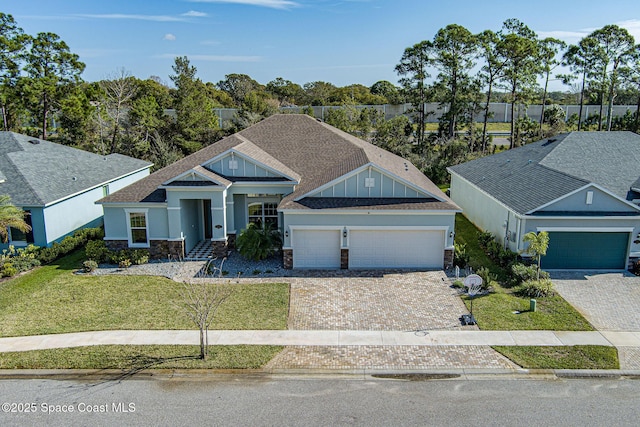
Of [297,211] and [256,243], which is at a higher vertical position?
[297,211]

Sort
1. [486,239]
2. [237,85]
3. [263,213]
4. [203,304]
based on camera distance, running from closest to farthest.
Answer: [203,304] → [486,239] → [263,213] → [237,85]

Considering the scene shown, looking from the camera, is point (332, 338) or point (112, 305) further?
point (112, 305)

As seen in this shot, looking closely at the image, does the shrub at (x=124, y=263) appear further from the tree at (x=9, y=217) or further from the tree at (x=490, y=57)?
the tree at (x=490, y=57)

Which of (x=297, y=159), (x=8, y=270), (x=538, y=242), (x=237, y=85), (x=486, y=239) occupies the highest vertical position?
(x=237, y=85)

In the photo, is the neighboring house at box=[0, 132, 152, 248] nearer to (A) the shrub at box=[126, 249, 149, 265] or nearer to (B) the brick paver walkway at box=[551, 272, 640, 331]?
(A) the shrub at box=[126, 249, 149, 265]

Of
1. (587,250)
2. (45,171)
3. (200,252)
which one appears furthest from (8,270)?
(587,250)

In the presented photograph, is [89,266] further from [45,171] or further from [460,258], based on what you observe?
[460,258]

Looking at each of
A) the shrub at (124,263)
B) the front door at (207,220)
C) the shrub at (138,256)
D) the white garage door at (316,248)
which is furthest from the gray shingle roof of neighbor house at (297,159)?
the shrub at (124,263)
